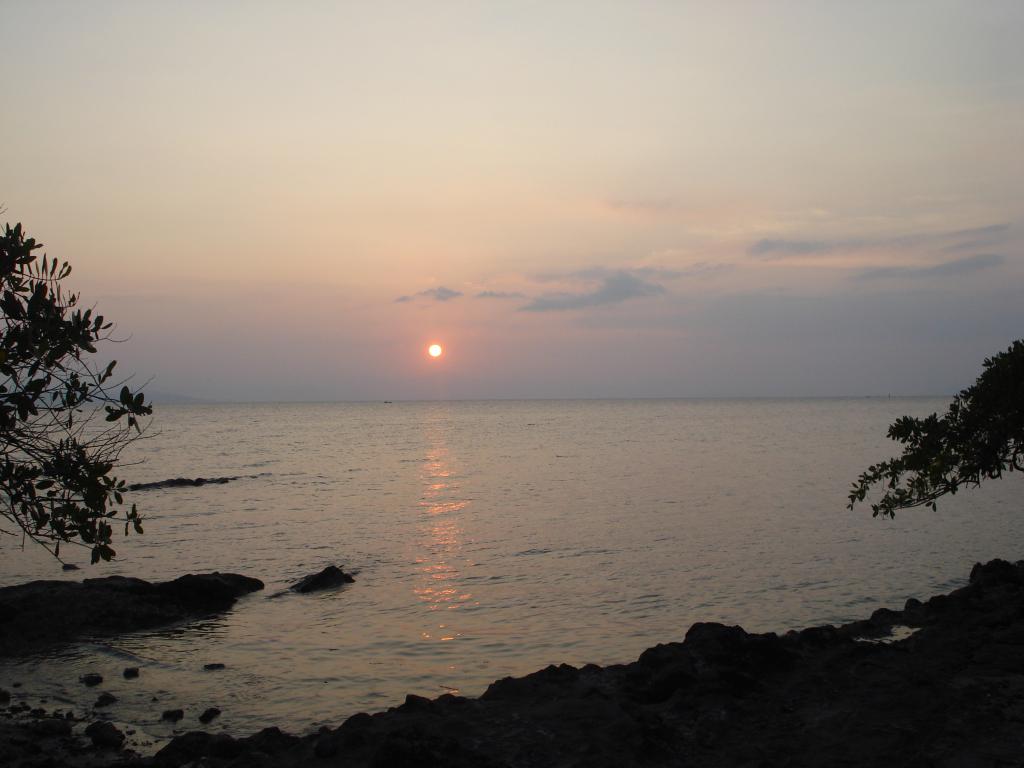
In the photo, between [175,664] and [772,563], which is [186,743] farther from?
[772,563]

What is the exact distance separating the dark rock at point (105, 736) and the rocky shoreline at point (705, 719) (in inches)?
2.2

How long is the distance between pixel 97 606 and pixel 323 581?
5706 mm

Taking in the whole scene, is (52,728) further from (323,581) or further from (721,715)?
(323,581)

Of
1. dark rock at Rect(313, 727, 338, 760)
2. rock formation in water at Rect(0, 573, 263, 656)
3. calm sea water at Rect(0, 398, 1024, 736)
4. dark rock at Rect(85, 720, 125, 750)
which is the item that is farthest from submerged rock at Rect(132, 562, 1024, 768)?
rock formation in water at Rect(0, 573, 263, 656)

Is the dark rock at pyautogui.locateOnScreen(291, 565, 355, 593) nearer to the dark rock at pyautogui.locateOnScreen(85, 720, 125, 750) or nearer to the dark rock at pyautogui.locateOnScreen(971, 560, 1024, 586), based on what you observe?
the dark rock at pyautogui.locateOnScreen(85, 720, 125, 750)

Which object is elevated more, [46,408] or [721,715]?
[46,408]

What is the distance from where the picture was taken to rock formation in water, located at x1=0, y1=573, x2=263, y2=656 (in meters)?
17.0

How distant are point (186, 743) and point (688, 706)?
6.85 m

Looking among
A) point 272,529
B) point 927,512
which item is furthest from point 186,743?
point 927,512

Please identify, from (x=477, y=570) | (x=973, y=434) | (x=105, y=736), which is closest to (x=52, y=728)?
(x=105, y=736)

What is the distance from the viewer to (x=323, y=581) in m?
21.8

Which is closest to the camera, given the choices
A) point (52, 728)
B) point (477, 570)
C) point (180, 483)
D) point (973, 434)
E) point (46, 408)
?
point (46, 408)

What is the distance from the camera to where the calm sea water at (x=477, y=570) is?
14703mm

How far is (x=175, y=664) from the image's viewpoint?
15438mm
